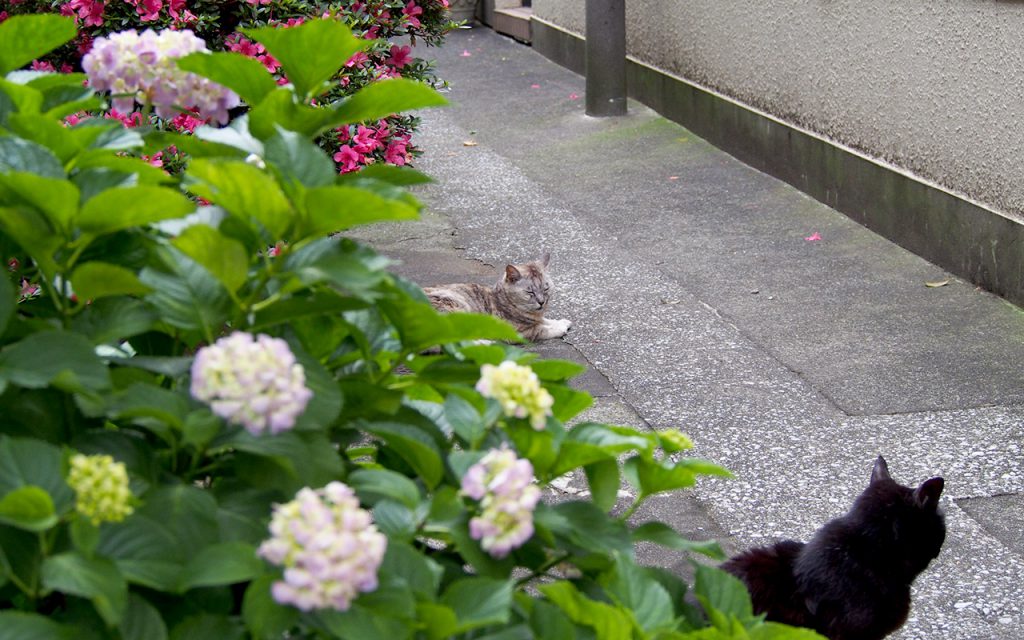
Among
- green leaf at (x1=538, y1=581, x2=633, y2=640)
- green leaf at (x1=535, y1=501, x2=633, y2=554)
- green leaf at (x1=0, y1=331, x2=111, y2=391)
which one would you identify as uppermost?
A: green leaf at (x1=0, y1=331, x2=111, y2=391)

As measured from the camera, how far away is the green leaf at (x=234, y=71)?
1567 millimetres

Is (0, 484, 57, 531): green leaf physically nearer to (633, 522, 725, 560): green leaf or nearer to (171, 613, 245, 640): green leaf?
(171, 613, 245, 640): green leaf

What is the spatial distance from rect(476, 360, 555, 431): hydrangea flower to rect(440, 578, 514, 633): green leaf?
201mm

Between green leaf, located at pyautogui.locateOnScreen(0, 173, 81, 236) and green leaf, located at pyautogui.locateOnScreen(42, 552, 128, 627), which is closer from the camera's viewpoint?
green leaf, located at pyautogui.locateOnScreen(42, 552, 128, 627)

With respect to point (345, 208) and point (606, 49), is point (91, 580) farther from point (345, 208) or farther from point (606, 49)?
point (606, 49)

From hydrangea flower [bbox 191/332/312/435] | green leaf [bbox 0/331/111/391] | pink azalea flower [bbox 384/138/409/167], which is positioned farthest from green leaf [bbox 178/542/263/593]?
pink azalea flower [bbox 384/138/409/167]

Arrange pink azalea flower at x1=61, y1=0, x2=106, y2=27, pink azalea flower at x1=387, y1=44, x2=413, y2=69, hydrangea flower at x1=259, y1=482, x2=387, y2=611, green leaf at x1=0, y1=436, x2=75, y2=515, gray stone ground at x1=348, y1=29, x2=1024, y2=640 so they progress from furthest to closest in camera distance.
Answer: pink azalea flower at x1=387, y1=44, x2=413, y2=69 → pink azalea flower at x1=61, y1=0, x2=106, y2=27 → gray stone ground at x1=348, y1=29, x2=1024, y2=640 → green leaf at x1=0, y1=436, x2=75, y2=515 → hydrangea flower at x1=259, y1=482, x2=387, y2=611

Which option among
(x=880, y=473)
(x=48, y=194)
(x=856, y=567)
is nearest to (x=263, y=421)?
(x=48, y=194)

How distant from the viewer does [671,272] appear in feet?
22.2

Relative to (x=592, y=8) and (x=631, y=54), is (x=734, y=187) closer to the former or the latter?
(x=592, y=8)

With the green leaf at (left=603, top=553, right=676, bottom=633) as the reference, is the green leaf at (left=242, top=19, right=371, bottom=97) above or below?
above

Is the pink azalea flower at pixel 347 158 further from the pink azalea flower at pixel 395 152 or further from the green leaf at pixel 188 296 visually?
the green leaf at pixel 188 296

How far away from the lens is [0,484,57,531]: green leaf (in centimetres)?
117

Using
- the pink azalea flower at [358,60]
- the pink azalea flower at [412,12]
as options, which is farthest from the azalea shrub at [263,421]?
the pink azalea flower at [412,12]
